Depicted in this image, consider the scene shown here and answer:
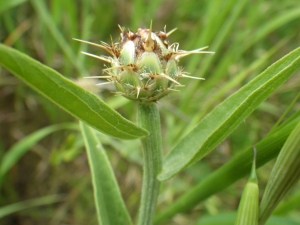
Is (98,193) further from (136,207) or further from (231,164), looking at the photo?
(136,207)

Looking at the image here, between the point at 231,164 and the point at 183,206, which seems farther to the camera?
the point at 183,206

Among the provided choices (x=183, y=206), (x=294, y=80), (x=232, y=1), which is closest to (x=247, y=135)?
(x=294, y=80)

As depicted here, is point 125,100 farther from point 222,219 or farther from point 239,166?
point 239,166

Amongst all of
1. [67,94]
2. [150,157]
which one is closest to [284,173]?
[150,157]

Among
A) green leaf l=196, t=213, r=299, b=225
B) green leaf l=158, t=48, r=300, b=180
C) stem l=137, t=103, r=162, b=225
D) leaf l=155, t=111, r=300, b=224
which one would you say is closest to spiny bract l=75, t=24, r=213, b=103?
stem l=137, t=103, r=162, b=225

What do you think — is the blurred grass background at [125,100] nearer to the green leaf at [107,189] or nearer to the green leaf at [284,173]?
the green leaf at [107,189]

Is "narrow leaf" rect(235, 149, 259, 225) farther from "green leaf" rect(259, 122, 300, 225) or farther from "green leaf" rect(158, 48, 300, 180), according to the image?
"green leaf" rect(158, 48, 300, 180)
